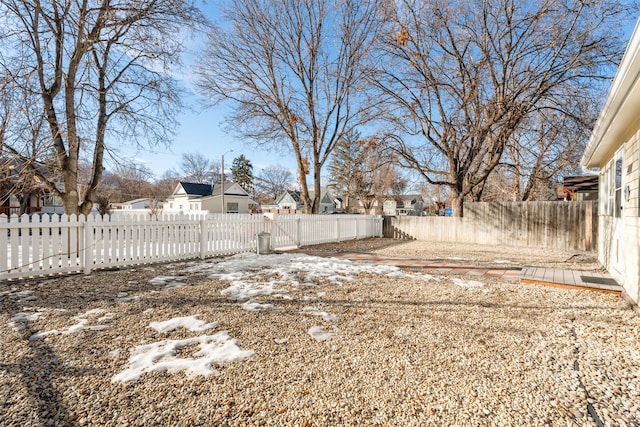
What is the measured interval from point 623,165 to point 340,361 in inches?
209

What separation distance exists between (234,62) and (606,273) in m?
12.9

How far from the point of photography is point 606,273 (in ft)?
18.0

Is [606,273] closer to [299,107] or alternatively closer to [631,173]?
[631,173]

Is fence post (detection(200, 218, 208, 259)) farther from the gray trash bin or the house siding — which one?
the house siding

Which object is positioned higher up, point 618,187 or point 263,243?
point 618,187

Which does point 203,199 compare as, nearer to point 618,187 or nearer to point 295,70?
point 295,70

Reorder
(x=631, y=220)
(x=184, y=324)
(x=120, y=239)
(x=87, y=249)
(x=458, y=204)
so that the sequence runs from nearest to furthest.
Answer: (x=184, y=324)
(x=631, y=220)
(x=87, y=249)
(x=120, y=239)
(x=458, y=204)

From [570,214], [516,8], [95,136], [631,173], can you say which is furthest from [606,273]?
[95,136]

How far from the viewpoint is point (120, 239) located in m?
5.89

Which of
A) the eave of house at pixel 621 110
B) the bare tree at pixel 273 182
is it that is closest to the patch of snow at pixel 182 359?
the eave of house at pixel 621 110

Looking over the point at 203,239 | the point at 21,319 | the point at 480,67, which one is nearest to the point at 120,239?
the point at 203,239

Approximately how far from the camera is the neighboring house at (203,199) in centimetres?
3022

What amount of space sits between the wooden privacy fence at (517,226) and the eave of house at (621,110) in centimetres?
403

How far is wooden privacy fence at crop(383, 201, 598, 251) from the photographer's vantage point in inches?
365
